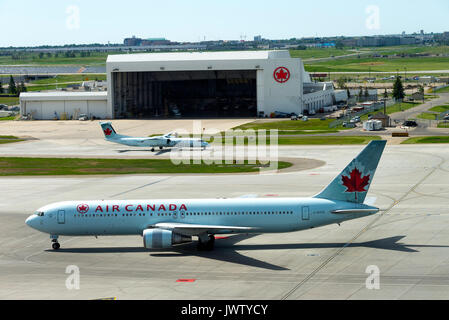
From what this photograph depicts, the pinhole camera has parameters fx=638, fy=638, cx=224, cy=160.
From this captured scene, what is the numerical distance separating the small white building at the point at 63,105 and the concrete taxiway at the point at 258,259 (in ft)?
346

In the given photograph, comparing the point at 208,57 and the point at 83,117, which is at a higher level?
the point at 208,57

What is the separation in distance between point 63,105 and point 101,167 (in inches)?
3514

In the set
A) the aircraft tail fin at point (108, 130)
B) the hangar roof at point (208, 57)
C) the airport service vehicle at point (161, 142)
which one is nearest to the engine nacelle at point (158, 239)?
the airport service vehicle at point (161, 142)

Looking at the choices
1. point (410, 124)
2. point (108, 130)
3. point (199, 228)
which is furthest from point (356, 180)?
point (410, 124)

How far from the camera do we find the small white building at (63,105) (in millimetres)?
180625

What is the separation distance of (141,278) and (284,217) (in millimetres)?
12132

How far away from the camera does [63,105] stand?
599 feet

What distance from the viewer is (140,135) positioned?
144 metres

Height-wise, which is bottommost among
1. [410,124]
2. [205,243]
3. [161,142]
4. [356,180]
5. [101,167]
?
[205,243]

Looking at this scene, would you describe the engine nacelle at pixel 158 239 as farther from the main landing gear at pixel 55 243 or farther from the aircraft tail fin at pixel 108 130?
the aircraft tail fin at pixel 108 130

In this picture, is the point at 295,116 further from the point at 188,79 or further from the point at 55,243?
the point at 55,243
